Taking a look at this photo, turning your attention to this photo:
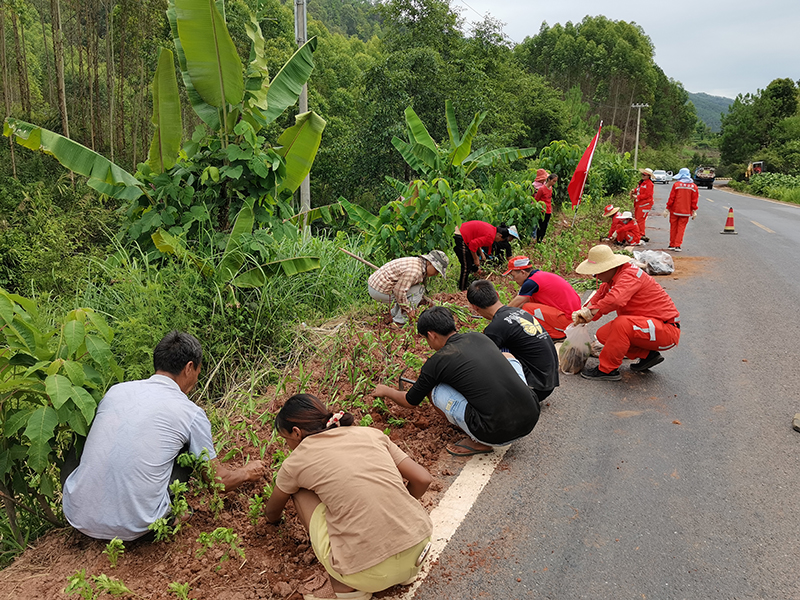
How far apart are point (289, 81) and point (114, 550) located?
20.1 ft

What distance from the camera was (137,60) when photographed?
21109 mm

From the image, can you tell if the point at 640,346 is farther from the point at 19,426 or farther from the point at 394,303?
the point at 19,426

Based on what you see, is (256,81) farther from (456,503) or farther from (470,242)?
(456,503)

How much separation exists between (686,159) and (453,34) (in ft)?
248

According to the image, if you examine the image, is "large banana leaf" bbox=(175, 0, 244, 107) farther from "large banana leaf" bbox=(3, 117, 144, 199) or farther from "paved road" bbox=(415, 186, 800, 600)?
"paved road" bbox=(415, 186, 800, 600)

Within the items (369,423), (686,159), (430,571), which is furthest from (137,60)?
(686,159)

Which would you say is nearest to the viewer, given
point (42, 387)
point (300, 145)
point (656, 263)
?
point (42, 387)

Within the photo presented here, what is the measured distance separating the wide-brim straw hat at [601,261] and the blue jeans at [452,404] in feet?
7.27

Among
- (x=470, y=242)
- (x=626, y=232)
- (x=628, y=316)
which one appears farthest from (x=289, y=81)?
(x=626, y=232)

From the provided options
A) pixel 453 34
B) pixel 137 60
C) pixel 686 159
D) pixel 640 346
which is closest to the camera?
pixel 640 346

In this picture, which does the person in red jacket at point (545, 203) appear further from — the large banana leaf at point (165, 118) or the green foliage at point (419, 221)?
the large banana leaf at point (165, 118)

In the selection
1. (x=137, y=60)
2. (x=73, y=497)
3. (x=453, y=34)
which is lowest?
(x=73, y=497)

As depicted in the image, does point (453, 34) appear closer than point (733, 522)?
No

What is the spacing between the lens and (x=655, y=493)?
376 centimetres
